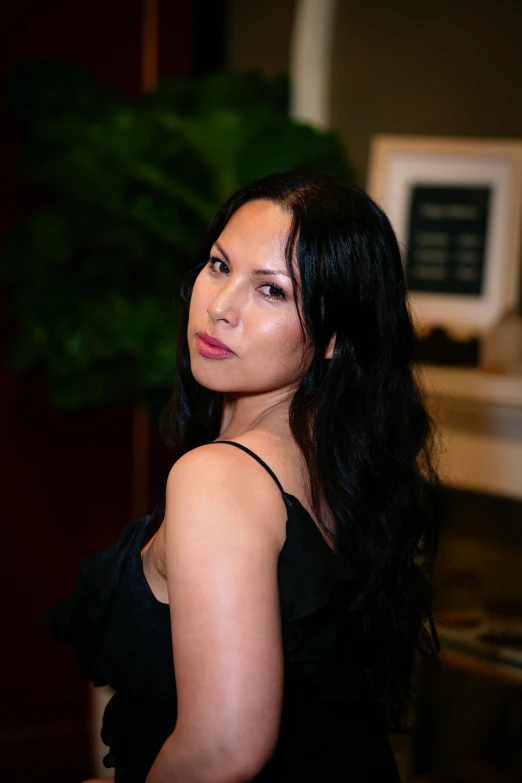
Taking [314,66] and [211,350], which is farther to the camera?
[314,66]

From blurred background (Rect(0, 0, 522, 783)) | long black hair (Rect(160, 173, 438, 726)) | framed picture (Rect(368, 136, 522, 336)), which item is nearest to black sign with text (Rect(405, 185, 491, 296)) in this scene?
framed picture (Rect(368, 136, 522, 336))

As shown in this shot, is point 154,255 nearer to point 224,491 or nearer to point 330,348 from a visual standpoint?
point 330,348

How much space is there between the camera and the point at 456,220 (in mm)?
2709

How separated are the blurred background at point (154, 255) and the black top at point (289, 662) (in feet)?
3.67

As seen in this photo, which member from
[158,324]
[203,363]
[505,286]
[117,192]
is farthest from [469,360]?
[203,363]

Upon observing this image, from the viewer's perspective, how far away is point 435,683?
3.18m

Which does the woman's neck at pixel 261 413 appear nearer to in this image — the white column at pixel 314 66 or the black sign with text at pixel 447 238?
the black sign with text at pixel 447 238

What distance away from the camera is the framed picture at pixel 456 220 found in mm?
2656

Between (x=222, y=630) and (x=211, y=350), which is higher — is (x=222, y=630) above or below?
below

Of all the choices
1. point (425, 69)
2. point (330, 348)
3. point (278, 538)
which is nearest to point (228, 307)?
point (330, 348)

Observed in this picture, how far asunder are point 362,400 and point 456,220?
164 centimetres

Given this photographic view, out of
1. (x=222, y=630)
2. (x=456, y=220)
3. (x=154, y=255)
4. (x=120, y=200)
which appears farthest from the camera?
(x=456, y=220)

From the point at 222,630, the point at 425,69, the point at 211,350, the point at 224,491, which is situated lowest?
the point at 222,630

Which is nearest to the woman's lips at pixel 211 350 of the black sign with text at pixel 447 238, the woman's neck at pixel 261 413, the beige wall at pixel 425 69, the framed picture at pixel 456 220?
the woman's neck at pixel 261 413
